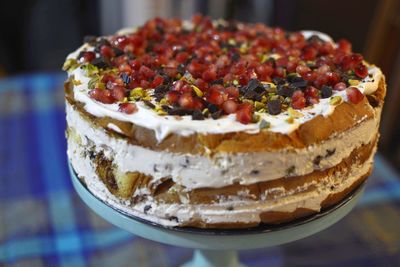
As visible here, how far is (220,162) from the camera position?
100 cm

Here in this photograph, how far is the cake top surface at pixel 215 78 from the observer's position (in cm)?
106

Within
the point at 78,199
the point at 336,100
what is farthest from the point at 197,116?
the point at 78,199

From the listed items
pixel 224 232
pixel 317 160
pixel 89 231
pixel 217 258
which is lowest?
pixel 89 231

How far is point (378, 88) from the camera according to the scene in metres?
1.27

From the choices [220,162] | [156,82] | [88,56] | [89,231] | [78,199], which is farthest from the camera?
[78,199]

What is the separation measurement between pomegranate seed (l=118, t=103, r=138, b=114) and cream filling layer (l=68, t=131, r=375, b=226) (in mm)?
159

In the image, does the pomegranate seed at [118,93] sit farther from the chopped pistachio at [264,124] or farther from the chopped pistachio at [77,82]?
the chopped pistachio at [264,124]

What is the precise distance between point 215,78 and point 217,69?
0.20 feet

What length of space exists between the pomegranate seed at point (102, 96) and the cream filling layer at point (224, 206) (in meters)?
0.13

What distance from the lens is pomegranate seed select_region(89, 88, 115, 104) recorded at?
1123 mm

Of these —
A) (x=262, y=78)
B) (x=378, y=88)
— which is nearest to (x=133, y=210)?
(x=262, y=78)

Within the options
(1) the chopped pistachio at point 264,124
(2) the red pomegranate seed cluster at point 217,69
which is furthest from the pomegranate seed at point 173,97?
(1) the chopped pistachio at point 264,124

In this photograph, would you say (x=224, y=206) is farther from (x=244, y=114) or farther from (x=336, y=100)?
(x=336, y=100)

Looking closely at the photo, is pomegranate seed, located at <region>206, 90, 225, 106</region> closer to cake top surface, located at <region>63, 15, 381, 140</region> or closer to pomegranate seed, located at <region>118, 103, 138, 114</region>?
cake top surface, located at <region>63, 15, 381, 140</region>
